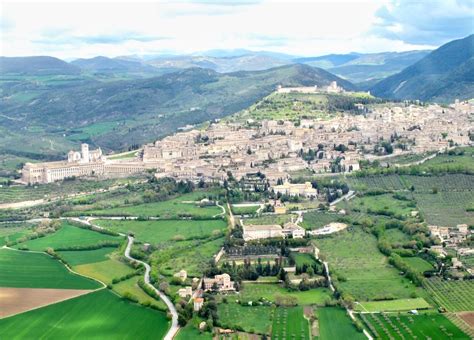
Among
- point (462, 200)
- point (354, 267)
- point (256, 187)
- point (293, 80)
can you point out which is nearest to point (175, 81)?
point (293, 80)

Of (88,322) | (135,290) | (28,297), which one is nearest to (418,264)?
(135,290)

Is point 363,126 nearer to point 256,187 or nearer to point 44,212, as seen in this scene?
point 256,187

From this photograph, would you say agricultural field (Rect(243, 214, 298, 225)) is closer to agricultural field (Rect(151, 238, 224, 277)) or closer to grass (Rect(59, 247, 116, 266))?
agricultural field (Rect(151, 238, 224, 277))

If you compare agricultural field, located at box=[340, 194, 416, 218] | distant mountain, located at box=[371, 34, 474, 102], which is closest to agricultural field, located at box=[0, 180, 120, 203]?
agricultural field, located at box=[340, 194, 416, 218]

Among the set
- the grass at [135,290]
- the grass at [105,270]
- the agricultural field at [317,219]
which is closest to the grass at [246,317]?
the grass at [135,290]

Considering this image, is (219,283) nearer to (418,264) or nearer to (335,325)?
(335,325)

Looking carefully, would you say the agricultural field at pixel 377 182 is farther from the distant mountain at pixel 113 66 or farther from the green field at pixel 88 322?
the distant mountain at pixel 113 66
